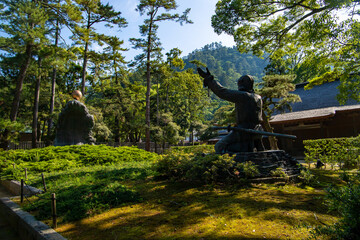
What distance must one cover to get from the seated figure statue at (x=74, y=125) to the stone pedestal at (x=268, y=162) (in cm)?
1051

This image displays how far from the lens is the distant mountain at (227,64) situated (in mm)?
76625

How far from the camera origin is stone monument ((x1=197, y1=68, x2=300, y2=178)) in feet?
19.4

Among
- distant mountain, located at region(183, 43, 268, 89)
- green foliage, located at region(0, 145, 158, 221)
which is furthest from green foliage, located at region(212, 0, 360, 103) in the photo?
distant mountain, located at region(183, 43, 268, 89)

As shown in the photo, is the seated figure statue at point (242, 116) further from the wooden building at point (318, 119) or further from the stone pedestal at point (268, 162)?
the wooden building at point (318, 119)

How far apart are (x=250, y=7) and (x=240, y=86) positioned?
4787 millimetres

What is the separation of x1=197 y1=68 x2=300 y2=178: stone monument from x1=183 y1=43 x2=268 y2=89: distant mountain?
222 ft

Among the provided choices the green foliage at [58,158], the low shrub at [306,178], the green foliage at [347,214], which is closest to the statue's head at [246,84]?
the low shrub at [306,178]

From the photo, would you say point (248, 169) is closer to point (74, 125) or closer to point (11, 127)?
point (11, 127)

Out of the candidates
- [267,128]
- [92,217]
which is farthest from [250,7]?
[92,217]

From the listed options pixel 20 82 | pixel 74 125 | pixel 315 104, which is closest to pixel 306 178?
pixel 74 125

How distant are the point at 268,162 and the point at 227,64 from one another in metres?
90.9

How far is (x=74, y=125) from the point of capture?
1338cm

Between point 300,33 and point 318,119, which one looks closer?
point 300,33

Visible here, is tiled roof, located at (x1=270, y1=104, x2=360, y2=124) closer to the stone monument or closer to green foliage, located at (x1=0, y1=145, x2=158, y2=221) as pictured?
the stone monument
